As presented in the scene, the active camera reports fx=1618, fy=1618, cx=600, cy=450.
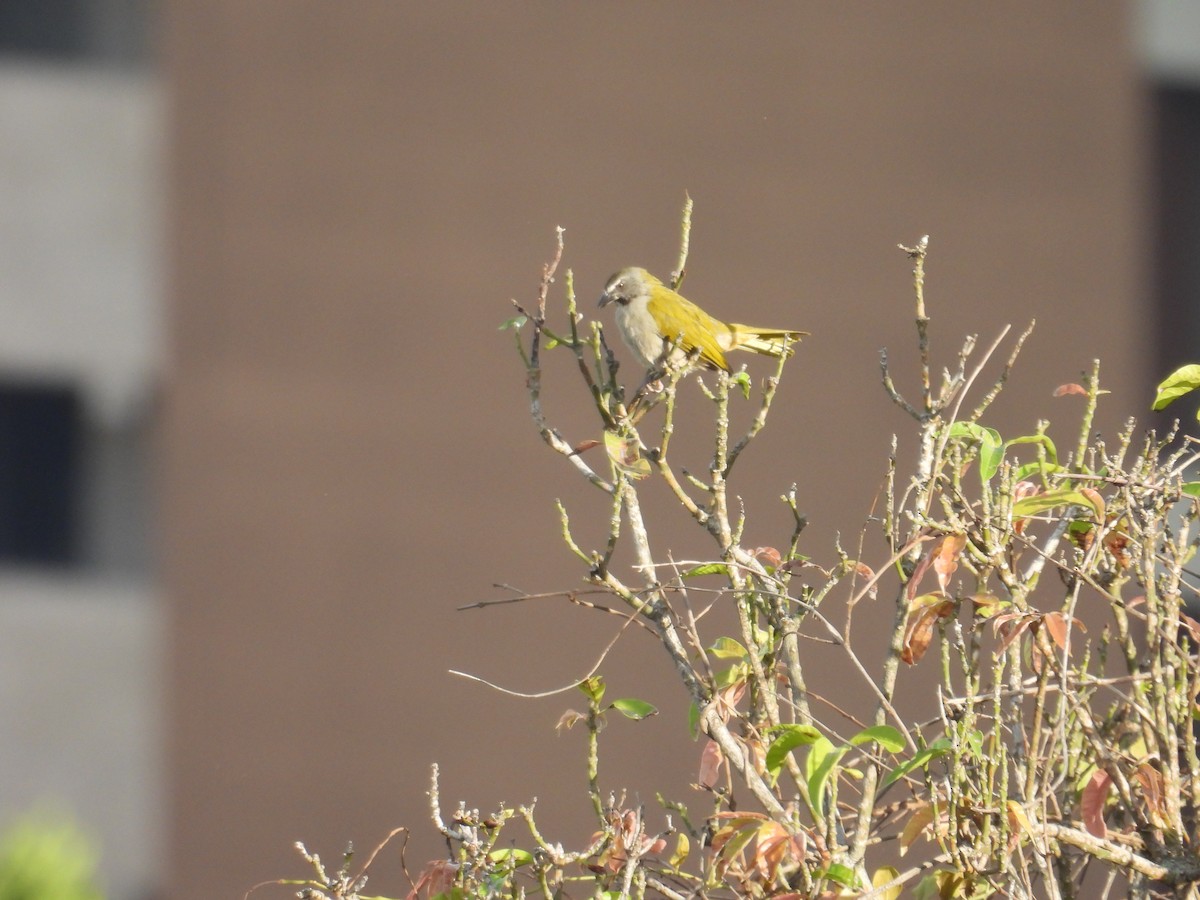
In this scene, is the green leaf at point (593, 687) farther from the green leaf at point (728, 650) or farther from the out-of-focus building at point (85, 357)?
the out-of-focus building at point (85, 357)

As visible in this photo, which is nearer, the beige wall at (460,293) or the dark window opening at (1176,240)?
the beige wall at (460,293)

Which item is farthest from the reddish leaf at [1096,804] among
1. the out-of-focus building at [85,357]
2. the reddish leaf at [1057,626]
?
the out-of-focus building at [85,357]

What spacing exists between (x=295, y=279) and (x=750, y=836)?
769 centimetres

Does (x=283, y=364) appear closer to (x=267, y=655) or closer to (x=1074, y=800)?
(x=267, y=655)

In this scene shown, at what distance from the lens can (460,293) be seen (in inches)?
366

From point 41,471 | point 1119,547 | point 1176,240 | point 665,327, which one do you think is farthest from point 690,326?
point 41,471

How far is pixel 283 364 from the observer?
30.8ft

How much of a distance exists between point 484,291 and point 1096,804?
739cm

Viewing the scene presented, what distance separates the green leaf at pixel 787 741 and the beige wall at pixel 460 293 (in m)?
6.95

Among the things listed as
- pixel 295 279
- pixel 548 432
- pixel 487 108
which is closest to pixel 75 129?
pixel 295 279

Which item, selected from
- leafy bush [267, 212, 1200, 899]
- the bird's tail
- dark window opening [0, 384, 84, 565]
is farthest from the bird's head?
dark window opening [0, 384, 84, 565]

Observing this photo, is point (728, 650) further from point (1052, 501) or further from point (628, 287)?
point (628, 287)

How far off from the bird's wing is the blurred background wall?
3834mm

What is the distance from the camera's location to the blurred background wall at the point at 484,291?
921cm
